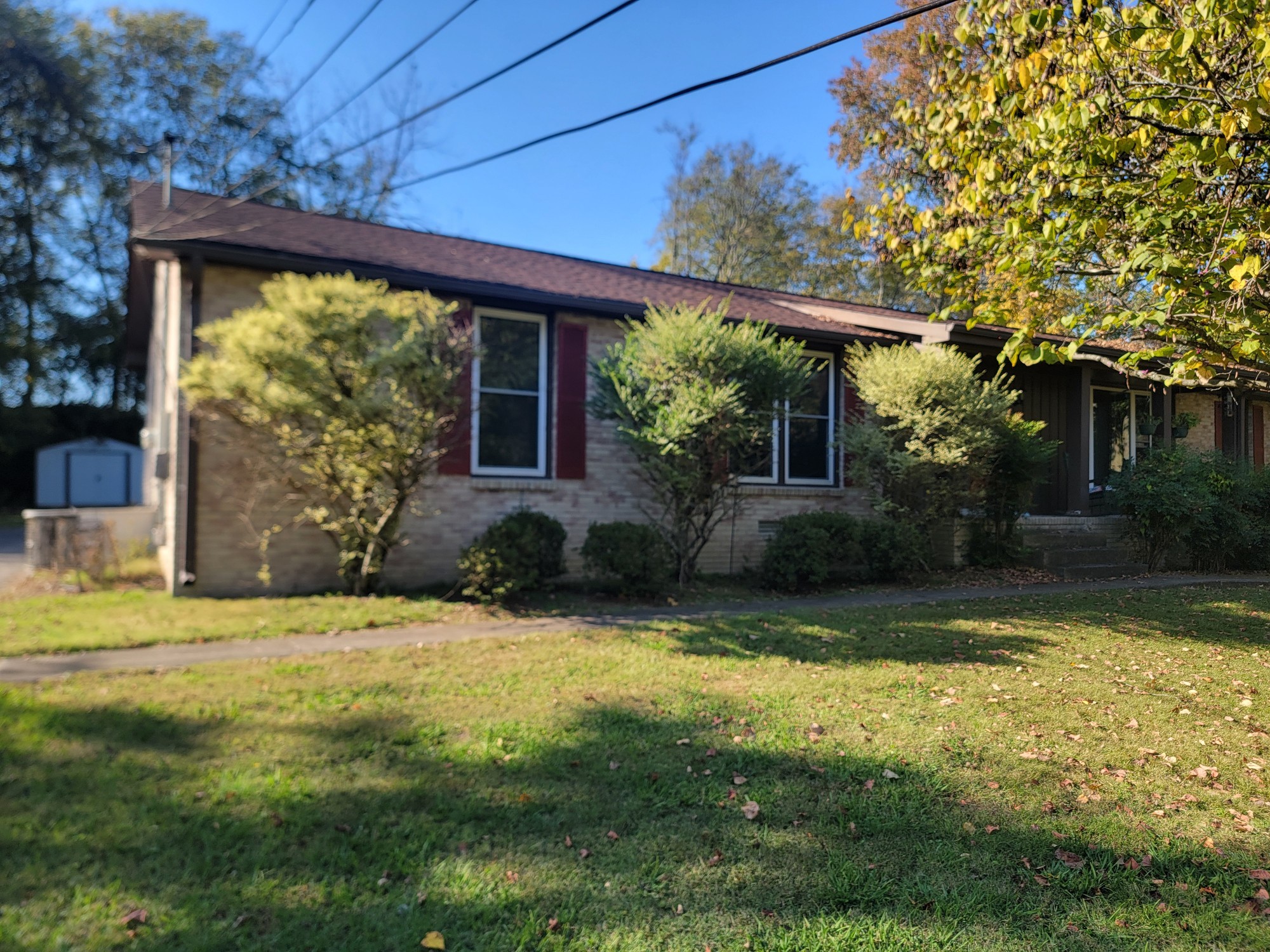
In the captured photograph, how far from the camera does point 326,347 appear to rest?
7.21m

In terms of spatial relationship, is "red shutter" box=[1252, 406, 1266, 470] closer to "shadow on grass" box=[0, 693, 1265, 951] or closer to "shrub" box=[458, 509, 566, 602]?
"shrub" box=[458, 509, 566, 602]

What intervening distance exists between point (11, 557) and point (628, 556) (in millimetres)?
11922

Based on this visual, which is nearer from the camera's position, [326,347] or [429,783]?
[429,783]

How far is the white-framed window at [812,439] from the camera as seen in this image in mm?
12023

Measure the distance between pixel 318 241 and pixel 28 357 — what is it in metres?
28.5

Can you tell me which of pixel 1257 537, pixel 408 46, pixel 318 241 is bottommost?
pixel 1257 537

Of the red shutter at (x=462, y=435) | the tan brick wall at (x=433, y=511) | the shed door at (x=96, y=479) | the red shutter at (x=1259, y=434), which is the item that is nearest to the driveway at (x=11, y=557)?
the tan brick wall at (x=433, y=511)

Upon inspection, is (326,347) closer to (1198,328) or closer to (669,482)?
(669,482)

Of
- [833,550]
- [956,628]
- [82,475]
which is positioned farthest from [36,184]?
[956,628]

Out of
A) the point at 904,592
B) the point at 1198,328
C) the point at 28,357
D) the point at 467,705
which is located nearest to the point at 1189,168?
the point at 1198,328

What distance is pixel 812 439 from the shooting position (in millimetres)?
12445

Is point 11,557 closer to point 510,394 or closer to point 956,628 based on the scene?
point 510,394

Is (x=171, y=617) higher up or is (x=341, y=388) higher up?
(x=341, y=388)

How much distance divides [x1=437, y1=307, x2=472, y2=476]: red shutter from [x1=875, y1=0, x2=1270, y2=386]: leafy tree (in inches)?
213
